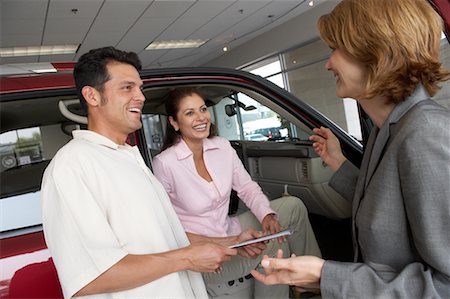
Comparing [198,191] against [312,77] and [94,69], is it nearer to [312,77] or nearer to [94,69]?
[94,69]

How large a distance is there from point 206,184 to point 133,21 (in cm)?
640

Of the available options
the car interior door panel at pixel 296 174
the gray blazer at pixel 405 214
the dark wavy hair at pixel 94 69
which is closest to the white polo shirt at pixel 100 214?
the dark wavy hair at pixel 94 69

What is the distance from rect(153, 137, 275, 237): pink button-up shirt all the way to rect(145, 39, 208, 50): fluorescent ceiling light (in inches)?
321

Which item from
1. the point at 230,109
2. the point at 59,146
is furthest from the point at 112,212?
the point at 230,109

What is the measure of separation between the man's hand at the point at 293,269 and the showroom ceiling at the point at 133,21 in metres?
5.51

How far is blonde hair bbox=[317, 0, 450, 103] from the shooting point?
928 mm

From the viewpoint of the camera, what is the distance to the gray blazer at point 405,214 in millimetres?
841

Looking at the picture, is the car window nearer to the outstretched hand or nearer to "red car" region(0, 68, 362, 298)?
"red car" region(0, 68, 362, 298)

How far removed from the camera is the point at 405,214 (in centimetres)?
92

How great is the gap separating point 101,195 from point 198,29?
825 centimetres

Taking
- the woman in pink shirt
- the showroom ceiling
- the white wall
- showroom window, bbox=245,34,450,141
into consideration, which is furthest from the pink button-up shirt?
showroom window, bbox=245,34,450,141

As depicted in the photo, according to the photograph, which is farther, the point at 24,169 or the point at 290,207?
the point at 290,207

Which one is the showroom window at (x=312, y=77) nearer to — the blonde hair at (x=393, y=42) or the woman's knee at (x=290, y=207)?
the woman's knee at (x=290, y=207)

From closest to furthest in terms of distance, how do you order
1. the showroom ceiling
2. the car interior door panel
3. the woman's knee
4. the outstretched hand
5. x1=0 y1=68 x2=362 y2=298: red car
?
1. x1=0 y1=68 x2=362 y2=298: red car
2. the outstretched hand
3. the woman's knee
4. the car interior door panel
5. the showroom ceiling
